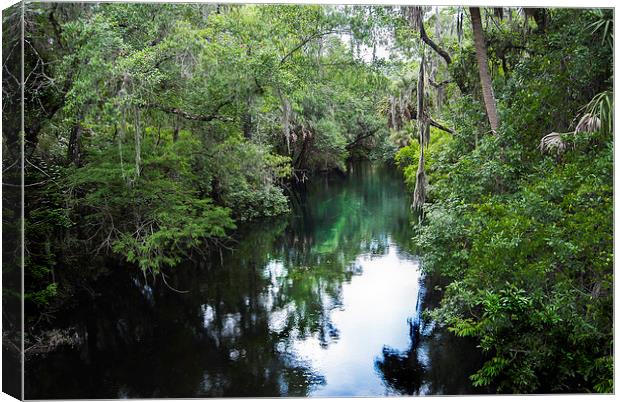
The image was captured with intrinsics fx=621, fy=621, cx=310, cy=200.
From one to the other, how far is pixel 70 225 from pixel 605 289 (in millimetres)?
4488

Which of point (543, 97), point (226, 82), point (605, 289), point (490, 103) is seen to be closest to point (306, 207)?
point (226, 82)

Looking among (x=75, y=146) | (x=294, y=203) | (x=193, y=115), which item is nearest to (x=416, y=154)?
(x=294, y=203)

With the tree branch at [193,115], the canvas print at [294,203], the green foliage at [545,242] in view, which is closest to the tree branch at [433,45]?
the canvas print at [294,203]

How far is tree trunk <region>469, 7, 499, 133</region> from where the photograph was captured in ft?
19.7

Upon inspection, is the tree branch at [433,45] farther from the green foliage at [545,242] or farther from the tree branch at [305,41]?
the green foliage at [545,242]

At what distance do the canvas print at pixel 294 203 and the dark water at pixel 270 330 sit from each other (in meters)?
0.02

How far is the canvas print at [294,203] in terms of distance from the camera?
4.93m

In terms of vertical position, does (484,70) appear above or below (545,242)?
above

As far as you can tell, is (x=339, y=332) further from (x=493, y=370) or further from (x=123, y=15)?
(x=123, y=15)

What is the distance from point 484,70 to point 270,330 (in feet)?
10.9

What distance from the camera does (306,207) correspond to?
8.02 m

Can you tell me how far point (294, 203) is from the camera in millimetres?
7387

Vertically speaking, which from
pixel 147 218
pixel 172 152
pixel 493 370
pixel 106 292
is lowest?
pixel 493 370

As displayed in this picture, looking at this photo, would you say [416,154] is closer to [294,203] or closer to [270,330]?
[294,203]
